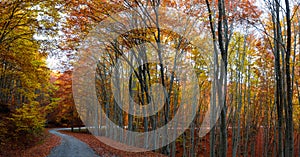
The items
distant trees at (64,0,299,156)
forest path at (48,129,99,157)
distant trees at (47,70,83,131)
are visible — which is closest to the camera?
distant trees at (64,0,299,156)

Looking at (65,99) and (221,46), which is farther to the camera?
(65,99)

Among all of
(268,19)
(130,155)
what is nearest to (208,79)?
(268,19)

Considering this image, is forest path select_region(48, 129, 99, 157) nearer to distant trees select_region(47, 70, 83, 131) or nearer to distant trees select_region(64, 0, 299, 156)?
distant trees select_region(64, 0, 299, 156)

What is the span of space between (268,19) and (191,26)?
352cm

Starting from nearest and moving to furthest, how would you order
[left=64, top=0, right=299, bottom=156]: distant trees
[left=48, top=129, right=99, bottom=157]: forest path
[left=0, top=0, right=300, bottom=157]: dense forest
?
[left=64, top=0, right=299, bottom=156]: distant trees
[left=0, top=0, right=300, bottom=157]: dense forest
[left=48, top=129, right=99, bottom=157]: forest path

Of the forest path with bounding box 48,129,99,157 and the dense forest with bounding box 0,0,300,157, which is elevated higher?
the dense forest with bounding box 0,0,300,157

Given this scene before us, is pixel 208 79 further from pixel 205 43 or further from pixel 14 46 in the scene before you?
pixel 14 46

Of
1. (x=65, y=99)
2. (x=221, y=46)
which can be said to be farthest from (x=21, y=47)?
(x=65, y=99)

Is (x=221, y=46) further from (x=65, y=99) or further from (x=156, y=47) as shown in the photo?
(x=65, y=99)

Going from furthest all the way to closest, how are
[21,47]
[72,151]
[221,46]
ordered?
[72,151] < [21,47] < [221,46]

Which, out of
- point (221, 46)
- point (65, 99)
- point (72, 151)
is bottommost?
point (72, 151)

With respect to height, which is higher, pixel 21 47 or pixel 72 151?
pixel 21 47

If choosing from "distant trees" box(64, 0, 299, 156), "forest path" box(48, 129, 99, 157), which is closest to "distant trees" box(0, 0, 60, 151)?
"distant trees" box(64, 0, 299, 156)

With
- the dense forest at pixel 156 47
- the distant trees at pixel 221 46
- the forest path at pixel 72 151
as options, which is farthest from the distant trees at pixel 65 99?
the forest path at pixel 72 151
